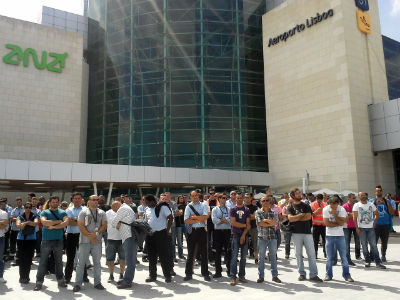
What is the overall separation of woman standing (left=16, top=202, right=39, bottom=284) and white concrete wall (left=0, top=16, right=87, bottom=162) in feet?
85.0

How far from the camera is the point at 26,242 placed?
8875mm

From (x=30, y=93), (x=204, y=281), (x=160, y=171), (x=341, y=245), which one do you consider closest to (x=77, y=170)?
(x=160, y=171)

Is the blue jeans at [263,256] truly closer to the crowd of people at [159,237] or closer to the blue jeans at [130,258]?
the crowd of people at [159,237]

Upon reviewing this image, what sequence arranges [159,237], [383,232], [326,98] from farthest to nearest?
1. [326,98]
2. [383,232]
3. [159,237]

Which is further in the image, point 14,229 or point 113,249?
point 14,229

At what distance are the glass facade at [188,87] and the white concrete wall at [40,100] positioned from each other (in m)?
3.51

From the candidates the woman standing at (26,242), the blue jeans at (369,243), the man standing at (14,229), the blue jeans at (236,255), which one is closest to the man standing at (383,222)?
the blue jeans at (369,243)

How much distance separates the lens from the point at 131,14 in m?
35.6

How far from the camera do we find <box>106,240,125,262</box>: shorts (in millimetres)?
8727

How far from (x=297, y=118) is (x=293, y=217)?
23.5 meters

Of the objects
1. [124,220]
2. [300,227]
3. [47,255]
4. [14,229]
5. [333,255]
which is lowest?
[333,255]

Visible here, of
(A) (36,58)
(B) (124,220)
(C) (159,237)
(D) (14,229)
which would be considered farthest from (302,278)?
(A) (36,58)

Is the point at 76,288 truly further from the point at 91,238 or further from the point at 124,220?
the point at 124,220

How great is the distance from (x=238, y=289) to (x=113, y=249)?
3098 millimetres
